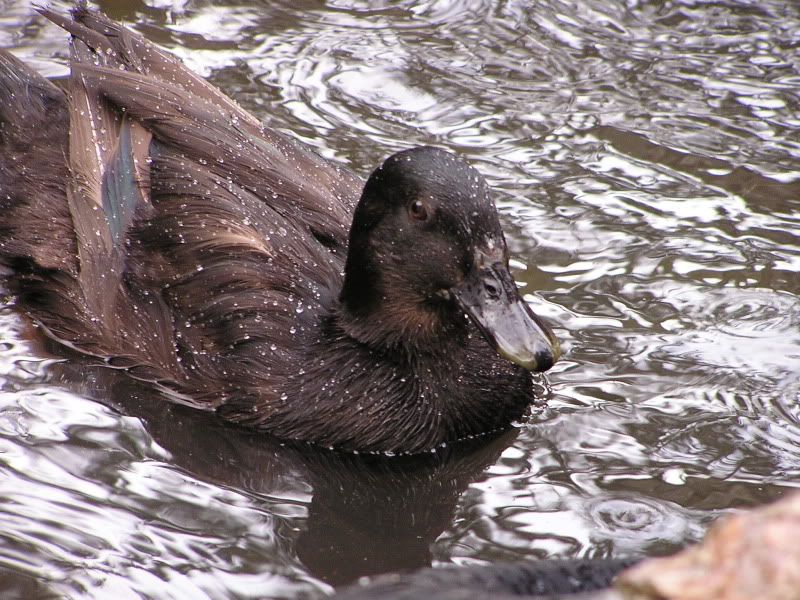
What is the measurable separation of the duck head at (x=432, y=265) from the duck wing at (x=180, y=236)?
1.15 feet

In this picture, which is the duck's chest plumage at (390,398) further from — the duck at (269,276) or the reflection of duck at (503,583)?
the reflection of duck at (503,583)

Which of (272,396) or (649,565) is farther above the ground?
(649,565)

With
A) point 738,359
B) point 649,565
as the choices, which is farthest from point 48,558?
point 738,359

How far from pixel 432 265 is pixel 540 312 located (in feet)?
3.91

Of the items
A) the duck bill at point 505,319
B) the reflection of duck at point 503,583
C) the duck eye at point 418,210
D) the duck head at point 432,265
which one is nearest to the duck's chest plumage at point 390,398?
the duck head at point 432,265

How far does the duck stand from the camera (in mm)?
5531

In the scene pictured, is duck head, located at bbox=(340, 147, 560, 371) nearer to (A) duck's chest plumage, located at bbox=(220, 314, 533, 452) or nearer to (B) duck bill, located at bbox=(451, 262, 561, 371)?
(B) duck bill, located at bbox=(451, 262, 561, 371)

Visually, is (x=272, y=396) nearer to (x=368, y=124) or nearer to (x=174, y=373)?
(x=174, y=373)

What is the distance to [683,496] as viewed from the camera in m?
5.27

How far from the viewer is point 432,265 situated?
18.3 feet

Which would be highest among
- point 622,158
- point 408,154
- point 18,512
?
point 408,154

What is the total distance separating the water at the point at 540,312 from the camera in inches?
196

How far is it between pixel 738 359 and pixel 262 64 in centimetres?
395

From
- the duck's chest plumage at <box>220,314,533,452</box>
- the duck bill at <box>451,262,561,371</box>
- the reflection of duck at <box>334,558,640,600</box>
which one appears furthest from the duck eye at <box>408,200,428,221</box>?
the reflection of duck at <box>334,558,640,600</box>
